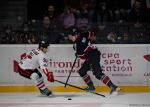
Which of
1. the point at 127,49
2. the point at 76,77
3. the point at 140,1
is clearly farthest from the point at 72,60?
the point at 140,1

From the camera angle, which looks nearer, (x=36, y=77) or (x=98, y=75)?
(x=36, y=77)

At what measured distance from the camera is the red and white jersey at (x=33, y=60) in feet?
34.9

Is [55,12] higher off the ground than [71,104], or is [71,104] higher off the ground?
[55,12]

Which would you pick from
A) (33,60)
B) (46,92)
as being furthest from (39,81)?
(33,60)

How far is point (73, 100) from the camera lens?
10.5 meters

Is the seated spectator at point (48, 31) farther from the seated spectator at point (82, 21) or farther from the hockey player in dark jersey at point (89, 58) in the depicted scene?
the hockey player in dark jersey at point (89, 58)

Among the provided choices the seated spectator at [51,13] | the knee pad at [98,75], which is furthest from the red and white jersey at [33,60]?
the seated spectator at [51,13]

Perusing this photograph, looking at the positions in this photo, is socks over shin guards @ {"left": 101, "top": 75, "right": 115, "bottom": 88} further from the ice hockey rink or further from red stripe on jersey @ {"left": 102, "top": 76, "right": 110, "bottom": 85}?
the ice hockey rink

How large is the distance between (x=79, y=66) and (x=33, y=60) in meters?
1.11

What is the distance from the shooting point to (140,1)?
12.1m

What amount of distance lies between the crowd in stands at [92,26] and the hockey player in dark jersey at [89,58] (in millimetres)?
427

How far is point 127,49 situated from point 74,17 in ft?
4.38

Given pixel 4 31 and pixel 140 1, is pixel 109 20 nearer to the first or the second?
pixel 140 1

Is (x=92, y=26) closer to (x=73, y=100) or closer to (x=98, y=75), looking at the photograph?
(x=98, y=75)
